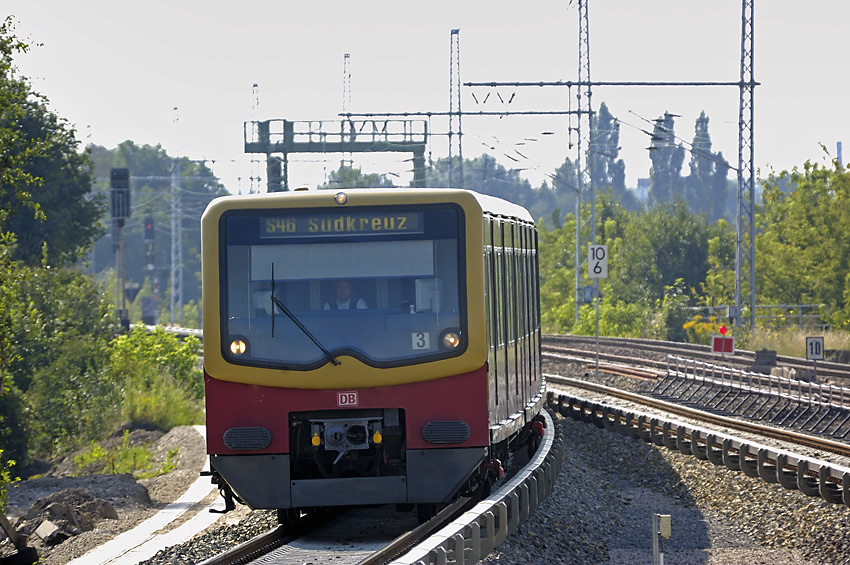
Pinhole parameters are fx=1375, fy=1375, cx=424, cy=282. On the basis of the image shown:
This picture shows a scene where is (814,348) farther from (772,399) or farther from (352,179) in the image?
(352,179)

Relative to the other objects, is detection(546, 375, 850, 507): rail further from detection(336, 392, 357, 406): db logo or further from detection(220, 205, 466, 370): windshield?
detection(336, 392, 357, 406): db logo

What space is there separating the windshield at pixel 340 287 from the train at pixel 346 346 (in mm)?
11

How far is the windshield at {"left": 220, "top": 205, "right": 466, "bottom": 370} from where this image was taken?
1168 centimetres

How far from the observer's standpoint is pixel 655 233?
85250 millimetres

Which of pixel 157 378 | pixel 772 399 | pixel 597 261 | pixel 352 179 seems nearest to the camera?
pixel 772 399

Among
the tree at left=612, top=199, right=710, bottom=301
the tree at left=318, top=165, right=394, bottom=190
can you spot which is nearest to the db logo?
the tree at left=318, top=165, right=394, bottom=190

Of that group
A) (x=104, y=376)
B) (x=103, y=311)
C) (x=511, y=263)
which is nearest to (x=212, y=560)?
(x=511, y=263)

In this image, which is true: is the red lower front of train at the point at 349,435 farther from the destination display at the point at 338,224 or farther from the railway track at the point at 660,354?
the railway track at the point at 660,354

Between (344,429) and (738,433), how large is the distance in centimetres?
1109

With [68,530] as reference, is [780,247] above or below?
above

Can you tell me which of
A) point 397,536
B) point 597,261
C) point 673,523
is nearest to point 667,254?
point 597,261

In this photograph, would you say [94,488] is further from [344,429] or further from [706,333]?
[706,333]

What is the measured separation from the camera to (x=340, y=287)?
11750 millimetres

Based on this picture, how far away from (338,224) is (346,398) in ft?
4.90
